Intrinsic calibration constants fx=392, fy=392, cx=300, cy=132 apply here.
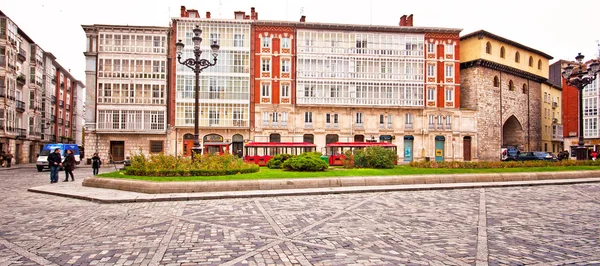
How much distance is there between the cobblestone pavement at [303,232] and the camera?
580cm

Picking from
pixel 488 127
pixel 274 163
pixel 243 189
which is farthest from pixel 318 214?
pixel 488 127

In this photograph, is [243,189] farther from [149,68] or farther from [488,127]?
[488,127]

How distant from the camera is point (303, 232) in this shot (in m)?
7.51

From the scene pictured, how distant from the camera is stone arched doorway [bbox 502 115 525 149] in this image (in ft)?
164

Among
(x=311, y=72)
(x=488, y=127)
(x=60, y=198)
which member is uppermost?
(x=311, y=72)

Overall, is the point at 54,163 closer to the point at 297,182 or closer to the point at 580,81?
the point at 297,182

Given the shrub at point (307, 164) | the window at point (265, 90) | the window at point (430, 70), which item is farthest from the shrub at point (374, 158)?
the window at point (430, 70)

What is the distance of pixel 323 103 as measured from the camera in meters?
41.2

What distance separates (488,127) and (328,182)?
119 feet

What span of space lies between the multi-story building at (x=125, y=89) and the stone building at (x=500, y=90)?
34.0m

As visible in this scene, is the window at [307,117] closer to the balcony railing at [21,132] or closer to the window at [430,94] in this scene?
the window at [430,94]

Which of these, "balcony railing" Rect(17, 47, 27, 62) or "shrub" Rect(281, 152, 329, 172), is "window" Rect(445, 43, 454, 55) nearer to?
"shrub" Rect(281, 152, 329, 172)

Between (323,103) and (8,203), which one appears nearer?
(8,203)

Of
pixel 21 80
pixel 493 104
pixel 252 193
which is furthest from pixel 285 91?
pixel 21 80
